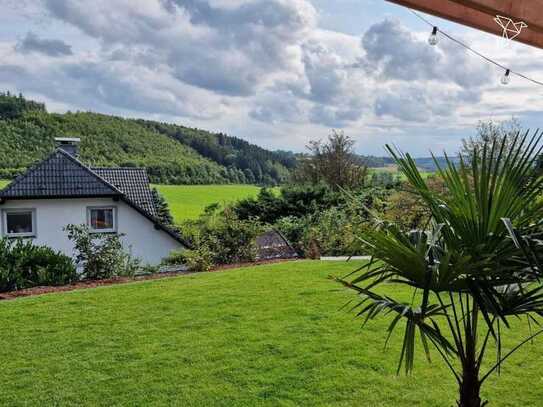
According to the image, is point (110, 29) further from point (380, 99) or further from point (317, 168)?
point (317, 168)

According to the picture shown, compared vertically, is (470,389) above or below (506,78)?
below

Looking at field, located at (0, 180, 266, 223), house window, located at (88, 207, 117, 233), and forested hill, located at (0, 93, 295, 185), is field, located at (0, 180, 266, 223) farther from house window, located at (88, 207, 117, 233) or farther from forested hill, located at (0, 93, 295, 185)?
house window, located at (88, 207, 117, 233)

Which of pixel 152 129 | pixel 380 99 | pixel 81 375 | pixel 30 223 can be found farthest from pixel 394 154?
pixel 152 129

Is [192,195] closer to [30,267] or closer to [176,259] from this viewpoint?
[176,259]

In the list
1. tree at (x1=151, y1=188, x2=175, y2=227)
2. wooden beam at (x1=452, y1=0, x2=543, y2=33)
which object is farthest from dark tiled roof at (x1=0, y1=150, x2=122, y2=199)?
wooden beam at (x1=452, y1=0, x2=543, y2=33)

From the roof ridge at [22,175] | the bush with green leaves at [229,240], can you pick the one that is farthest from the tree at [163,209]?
the bush with green leaves at [229,240]

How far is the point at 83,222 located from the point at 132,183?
2920 mm

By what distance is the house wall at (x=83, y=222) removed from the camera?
12.6 m

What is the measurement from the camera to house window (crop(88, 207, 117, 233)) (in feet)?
43.7

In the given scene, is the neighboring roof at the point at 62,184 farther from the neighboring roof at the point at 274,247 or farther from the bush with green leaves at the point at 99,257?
the bush with green leaves at the point at 99,257

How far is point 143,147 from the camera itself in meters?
21.6

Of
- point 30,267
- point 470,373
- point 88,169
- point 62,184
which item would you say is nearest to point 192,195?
point 88,169

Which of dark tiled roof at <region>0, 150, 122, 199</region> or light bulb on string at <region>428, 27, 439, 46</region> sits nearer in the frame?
light bulb on string at <region>428, 27, 439, 46</region>

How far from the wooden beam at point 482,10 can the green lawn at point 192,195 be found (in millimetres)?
15064
